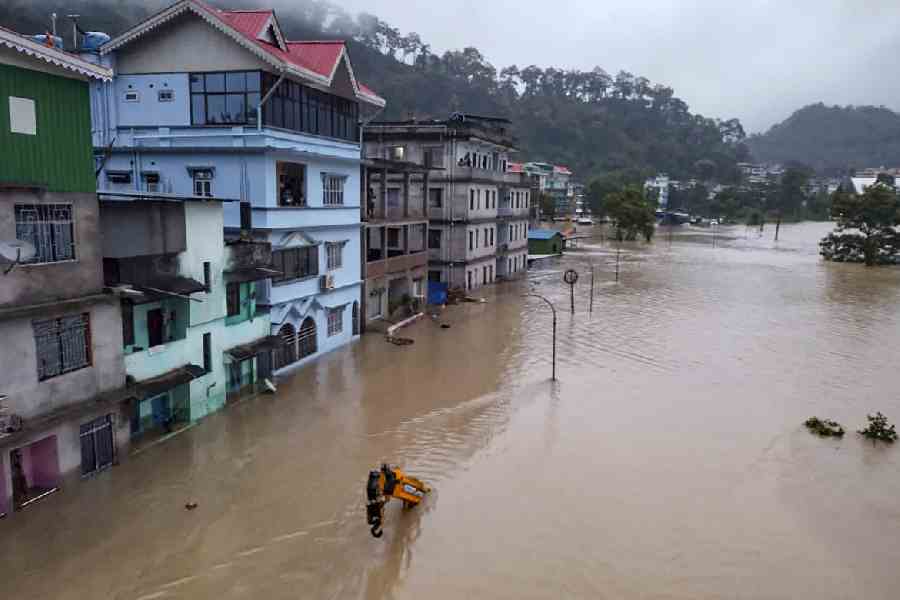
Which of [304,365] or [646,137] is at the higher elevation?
[646,137]

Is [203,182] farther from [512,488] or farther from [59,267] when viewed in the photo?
[512,488]

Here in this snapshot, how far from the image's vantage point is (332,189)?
28.2m

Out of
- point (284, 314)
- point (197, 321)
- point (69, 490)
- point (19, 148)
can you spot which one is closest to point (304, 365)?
point (284, 314)

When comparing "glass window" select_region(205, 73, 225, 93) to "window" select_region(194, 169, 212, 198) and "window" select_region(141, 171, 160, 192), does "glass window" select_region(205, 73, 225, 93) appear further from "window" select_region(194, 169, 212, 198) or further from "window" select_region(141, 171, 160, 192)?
"window" select_region(141, 171, 160, 192)

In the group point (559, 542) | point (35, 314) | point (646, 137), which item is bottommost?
point (559, 542)

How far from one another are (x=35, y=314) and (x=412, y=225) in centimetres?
2688

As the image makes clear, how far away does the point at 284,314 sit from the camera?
81.2 feet

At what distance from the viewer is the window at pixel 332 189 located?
90.3 ft

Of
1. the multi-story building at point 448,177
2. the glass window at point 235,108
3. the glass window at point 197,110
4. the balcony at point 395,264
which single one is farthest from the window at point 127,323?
the multi-story building at point 448,177

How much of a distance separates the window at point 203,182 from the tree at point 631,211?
231ft

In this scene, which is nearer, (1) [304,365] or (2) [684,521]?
(2) [684,521]

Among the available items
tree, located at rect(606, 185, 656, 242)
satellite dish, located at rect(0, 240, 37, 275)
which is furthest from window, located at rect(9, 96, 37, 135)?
tree, located at rect(606, 185, 656, 242)

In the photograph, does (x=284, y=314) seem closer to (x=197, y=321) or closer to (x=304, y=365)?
(x=304, y=365)

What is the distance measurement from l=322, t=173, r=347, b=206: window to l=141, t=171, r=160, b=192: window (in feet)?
20.3
